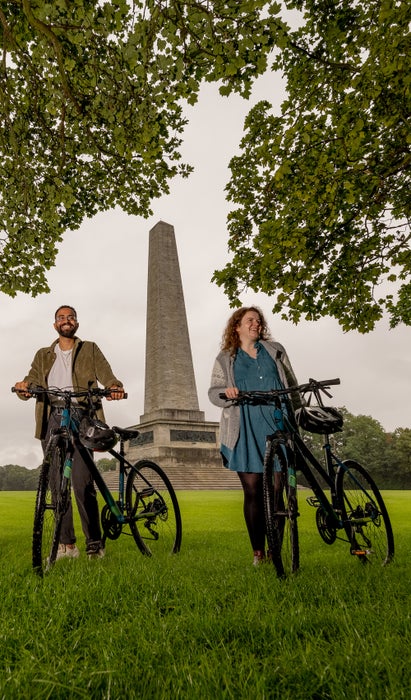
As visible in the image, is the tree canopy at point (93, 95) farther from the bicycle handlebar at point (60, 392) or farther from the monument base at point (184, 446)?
the monument base at point (184, 446)

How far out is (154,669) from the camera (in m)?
1.71

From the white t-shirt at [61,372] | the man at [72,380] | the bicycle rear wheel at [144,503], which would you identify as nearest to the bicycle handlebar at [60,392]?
the man at [72,380]

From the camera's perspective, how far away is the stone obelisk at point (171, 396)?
2555 centimetres

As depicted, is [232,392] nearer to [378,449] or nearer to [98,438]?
[98,438]

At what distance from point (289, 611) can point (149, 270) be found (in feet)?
94.5

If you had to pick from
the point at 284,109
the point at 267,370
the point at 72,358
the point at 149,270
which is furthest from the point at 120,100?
the point at 149,270

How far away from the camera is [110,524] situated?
404 cm

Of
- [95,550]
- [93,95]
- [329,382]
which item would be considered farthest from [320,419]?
[93,95]

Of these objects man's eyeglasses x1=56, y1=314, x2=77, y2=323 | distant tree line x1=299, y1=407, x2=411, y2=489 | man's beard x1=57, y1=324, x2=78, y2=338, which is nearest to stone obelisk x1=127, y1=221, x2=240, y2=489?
man's beard x1=57, y1=324, x2=78, y2=338

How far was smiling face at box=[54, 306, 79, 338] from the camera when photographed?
4594mm

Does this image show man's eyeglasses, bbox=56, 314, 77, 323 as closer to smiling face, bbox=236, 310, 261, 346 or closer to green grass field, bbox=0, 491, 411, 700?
smiling face, bbox=236, 310, 261, 346

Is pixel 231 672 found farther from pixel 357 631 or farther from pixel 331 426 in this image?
pixel 331 426

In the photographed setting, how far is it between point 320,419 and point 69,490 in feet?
7.13

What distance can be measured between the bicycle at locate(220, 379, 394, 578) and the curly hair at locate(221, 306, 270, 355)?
83cm
